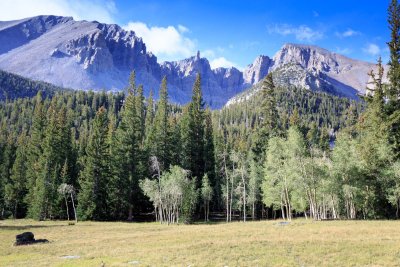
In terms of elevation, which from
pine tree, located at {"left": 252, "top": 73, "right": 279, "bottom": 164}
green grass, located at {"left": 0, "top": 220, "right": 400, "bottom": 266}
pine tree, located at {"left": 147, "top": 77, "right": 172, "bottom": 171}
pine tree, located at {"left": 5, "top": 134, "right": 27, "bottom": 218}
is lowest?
green grass, located at {"left": 0, "top": 220, "right": 400, "bottom": 266}

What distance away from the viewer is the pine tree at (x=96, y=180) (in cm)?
6719

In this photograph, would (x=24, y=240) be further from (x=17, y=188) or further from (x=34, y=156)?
(x=17, y=188)

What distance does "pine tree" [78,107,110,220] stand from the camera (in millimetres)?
67188

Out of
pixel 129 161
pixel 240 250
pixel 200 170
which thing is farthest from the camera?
pixel 200 170

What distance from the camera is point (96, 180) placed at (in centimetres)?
6850

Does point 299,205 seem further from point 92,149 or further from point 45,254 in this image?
point 45,254

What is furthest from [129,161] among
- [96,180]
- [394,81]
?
[394,81]

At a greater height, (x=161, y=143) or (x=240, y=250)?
(x=161, y=143)

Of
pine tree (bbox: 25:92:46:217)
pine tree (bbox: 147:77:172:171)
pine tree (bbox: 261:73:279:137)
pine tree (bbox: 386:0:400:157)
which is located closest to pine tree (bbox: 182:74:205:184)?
pine tree (bbox: 147:77:172:171)

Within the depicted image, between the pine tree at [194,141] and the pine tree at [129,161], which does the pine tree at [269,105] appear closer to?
the pine tree at [194,141]

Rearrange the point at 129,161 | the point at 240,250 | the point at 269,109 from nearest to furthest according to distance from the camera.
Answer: the point at 240,250 → the point at 269,109 → the point at 129,161

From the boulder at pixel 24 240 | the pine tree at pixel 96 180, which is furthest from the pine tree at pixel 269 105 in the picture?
the boulder at pixel 24 240

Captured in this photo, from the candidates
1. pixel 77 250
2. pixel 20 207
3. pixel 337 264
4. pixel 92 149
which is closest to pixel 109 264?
pixel 77 250

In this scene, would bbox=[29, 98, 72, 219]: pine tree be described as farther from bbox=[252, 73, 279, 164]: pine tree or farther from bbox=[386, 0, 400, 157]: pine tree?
bbox=[386, 0, 400, 157]: pine tree
